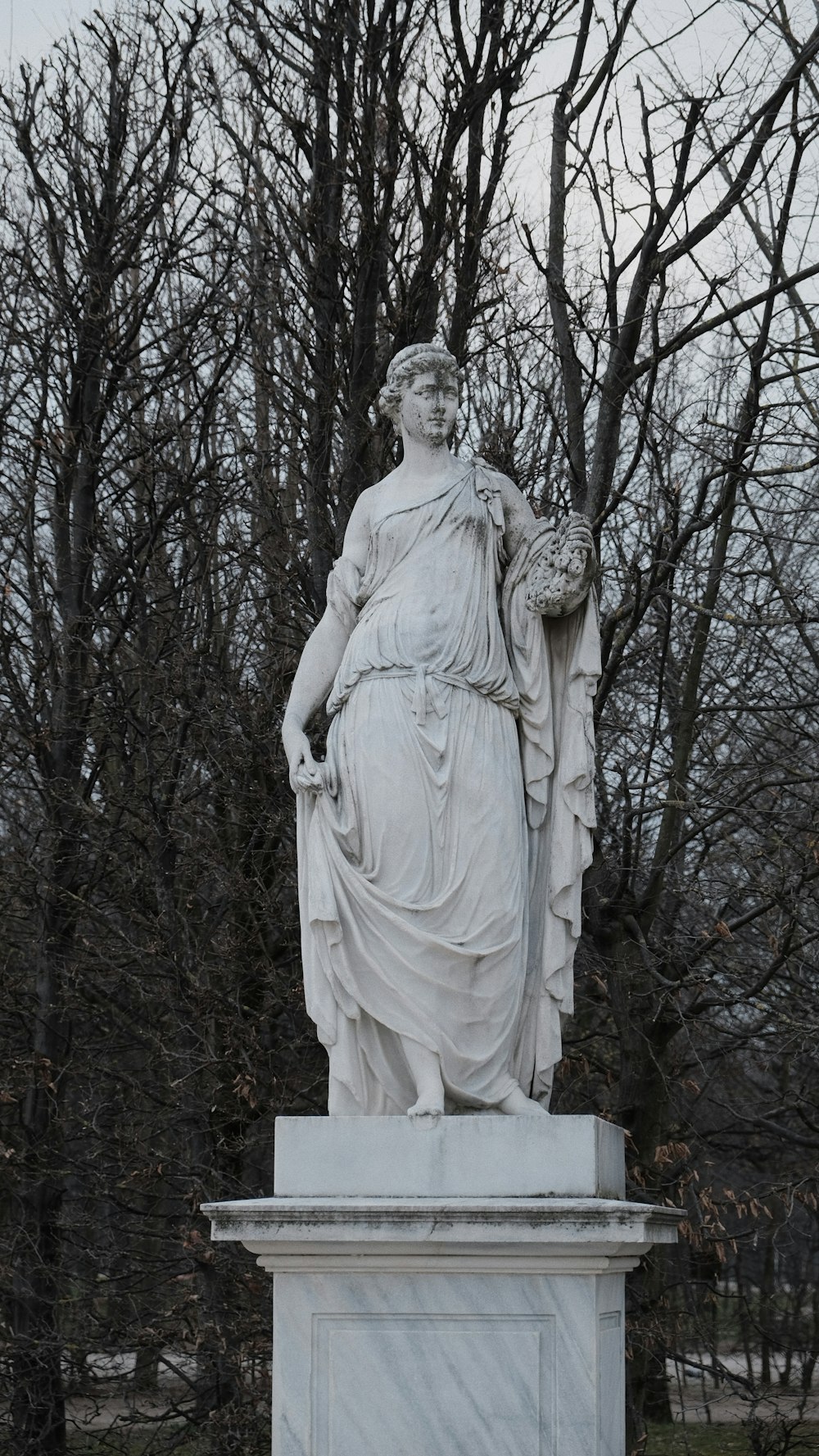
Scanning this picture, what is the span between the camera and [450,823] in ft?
17.0

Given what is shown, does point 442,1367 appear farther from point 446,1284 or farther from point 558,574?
point 558,574

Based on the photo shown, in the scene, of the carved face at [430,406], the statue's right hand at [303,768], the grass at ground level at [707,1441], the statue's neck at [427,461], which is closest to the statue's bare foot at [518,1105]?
the statue's right hand at [303,768]

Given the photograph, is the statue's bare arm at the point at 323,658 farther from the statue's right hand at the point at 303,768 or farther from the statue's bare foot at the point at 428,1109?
the statue's bare foot at the point at 428,1109

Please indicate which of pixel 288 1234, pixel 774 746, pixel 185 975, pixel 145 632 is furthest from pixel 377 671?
pixel 774 746

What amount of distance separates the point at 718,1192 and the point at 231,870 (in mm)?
9849

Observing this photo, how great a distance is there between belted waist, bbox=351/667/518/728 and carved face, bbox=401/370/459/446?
0.77 meters

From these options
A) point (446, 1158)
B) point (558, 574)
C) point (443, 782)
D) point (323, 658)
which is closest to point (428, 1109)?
point (446, 1158)

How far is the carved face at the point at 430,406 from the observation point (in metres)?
5.56

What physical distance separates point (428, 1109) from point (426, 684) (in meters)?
1.17

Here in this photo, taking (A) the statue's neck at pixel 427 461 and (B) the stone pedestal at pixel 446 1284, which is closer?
(B) the stone pedestal at pixel 446 1284

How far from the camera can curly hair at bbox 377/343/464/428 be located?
555 centimetres

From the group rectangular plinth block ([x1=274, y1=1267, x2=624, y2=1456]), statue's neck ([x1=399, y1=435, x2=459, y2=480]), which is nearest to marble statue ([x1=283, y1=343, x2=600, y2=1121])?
statue's neck ([x1=399, y1=435, x2=459, y2=480])

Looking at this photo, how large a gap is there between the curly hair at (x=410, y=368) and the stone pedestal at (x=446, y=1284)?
213 centimetres

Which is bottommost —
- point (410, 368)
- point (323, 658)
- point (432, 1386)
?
point (432, 1386)
